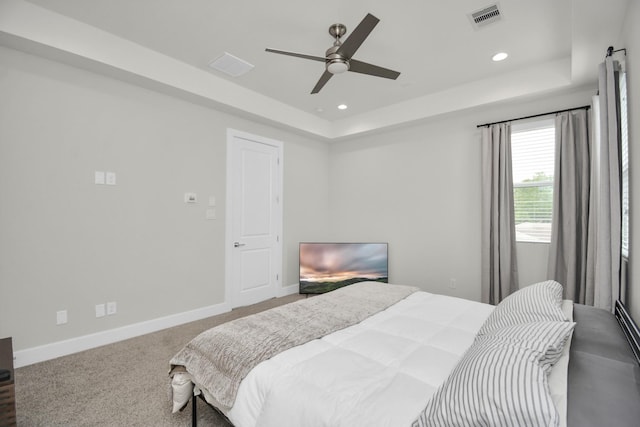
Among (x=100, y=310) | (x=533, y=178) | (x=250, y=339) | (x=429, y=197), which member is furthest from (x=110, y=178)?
(x=533, y=178)

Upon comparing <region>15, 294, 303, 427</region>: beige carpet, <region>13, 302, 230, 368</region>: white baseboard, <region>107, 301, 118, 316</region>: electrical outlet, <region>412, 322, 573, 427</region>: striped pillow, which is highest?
<region>412, 322, 573, 427</region>: striped pillow

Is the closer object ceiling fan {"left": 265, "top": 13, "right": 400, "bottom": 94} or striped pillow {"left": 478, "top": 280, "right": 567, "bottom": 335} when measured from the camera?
striped pillow {"left": 478, "top": 280, "right": 567, "bottom": 335}

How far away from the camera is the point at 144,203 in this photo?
10.8ft

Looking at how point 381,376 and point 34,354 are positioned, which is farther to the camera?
point 34,354

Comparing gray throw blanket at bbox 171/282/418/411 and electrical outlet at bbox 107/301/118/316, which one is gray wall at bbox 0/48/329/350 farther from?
gray throw blanket at bbox 171/282/418/411

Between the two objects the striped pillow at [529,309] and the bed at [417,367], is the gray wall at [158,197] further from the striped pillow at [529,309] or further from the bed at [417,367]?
the bed at [417,367]

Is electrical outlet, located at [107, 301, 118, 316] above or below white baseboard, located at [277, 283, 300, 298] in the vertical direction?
above

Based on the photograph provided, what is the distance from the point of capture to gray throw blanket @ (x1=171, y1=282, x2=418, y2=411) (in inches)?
59.4

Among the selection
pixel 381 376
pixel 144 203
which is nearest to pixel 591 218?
pixel 381 376

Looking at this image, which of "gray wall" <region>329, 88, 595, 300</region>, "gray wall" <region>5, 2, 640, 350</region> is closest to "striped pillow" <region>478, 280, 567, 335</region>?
"gray wall" <region>5, 2, 640, 350</region>

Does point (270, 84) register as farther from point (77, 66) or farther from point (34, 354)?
point (34, 354)

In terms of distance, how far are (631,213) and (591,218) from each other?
1.10 m

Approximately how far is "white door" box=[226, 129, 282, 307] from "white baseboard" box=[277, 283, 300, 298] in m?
0.11

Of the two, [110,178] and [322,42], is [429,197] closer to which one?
[322,42]
